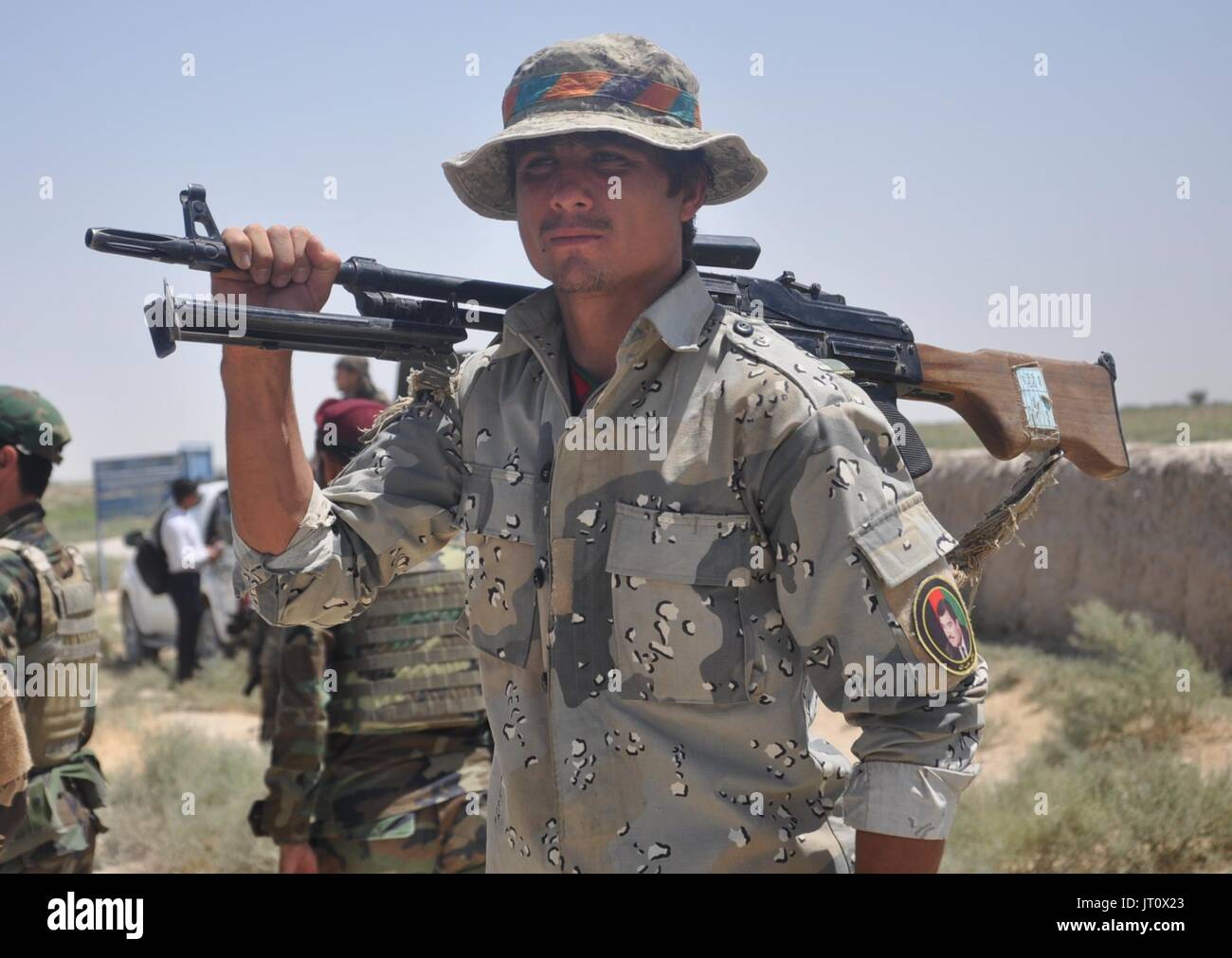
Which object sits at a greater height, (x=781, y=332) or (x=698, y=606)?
(x=781, y=332)

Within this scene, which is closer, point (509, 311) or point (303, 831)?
point (509, 311)

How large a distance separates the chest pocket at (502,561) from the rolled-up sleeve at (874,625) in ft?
1.52

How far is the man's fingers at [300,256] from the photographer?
2.16 m

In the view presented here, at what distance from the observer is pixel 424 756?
3.90 meters

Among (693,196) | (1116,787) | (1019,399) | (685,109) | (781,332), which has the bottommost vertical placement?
(1116,787)

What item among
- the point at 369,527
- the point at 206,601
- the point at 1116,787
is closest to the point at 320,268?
the point at 369,527

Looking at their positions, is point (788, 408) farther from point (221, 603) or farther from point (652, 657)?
point (221, 603)

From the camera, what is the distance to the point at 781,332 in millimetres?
2604

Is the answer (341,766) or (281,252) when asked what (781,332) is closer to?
(281,252)

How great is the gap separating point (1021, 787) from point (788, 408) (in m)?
5.57

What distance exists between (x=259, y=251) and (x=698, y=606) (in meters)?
0.96

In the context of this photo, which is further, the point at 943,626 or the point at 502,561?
the point at 502,561

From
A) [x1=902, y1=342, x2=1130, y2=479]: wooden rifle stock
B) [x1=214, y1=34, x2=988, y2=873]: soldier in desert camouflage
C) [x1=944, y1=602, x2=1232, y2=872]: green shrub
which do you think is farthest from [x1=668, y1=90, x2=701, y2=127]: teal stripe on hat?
[x1=944, y1=602, x2=1232, y2=872]: green shrub
